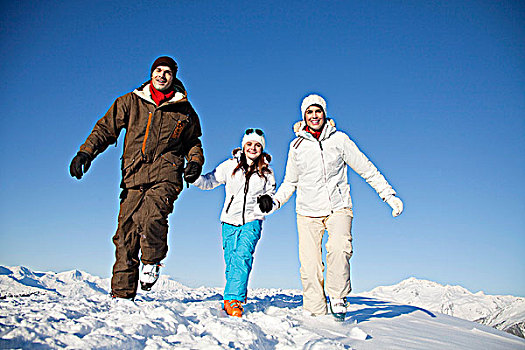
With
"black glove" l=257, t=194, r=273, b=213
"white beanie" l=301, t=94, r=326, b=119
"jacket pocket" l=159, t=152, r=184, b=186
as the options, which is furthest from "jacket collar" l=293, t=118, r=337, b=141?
"jacket pocket" l=159, t=152, r=184, b=186

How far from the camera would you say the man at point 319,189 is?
173 inches

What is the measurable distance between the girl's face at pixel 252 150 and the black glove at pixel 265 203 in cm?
62

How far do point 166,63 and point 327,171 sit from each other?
227cm

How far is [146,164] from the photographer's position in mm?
4105

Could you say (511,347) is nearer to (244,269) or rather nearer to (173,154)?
(244,269)

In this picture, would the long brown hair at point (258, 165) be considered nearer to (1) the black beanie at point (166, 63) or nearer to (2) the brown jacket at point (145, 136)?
(2) the brown jacket at point (145, 136)

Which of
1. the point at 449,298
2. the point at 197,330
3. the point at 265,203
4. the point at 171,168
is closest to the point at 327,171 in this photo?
the point at 265,203

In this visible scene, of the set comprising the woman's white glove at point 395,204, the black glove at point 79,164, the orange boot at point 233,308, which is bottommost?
the orange boot at point 233,308

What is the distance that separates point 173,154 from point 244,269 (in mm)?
1506

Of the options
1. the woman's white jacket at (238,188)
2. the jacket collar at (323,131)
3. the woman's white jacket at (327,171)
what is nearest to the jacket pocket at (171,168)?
the woman's white jacket at (238,188)

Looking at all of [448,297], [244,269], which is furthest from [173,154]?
[448,297]

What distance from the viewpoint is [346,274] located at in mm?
4203

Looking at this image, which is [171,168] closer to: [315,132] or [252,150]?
[252,150]

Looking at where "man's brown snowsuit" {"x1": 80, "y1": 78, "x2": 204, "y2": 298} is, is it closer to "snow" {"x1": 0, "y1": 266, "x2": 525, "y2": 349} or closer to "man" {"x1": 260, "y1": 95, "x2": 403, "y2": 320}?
"snow" {"x1": 0, "y1": 266, "x2": 525, "y2": 349}
